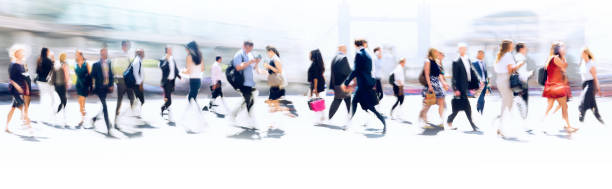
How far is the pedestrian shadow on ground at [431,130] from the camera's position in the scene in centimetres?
775

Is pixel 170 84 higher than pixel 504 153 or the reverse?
higher

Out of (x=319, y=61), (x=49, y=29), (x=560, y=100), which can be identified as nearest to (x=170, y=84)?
(x=319, y=61)

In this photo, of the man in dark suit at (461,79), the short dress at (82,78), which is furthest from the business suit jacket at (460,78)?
the short dress at (82,78)

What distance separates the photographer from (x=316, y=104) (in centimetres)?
868

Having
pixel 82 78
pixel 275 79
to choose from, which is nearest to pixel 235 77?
pixel 275 79

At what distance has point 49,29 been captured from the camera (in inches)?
722

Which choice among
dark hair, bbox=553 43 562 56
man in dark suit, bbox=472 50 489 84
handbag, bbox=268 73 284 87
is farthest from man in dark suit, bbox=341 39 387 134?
dark hair, bbox=553 43 562 56

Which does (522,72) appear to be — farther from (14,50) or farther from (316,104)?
(14,50)

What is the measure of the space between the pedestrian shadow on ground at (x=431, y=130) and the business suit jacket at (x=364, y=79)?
36.3 inches

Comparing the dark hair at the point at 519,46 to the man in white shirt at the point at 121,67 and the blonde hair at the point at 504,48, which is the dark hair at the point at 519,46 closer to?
the blonde hair at the point at 504,48

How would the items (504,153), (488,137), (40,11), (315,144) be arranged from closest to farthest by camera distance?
(504,153)
(315,144)
(488,137)
(40,11)

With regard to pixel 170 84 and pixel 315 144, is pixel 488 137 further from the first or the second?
pixel 170 84

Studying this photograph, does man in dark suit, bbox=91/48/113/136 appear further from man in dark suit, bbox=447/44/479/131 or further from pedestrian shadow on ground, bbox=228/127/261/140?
man in dark suit, bbox=447/44/479/131

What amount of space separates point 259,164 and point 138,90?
371 cm
